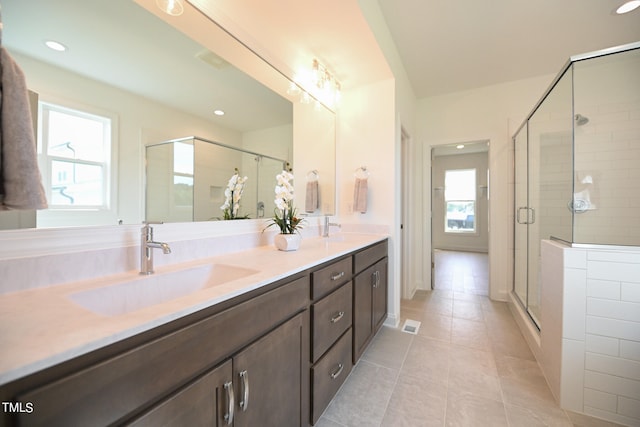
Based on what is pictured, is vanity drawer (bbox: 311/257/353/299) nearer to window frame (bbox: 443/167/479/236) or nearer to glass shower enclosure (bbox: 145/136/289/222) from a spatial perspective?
glass shower enclosure (bbox: 145/136/289/222)

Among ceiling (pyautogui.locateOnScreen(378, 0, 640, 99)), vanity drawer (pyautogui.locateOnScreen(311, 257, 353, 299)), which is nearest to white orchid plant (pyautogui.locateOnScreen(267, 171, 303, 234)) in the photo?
vanity drawer (pyautogui.locateOnScreen(311, 257, 353, 299))

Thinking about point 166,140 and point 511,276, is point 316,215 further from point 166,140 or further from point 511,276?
point 511,276

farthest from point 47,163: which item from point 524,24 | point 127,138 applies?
point 524,24

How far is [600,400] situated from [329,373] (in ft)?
4.83

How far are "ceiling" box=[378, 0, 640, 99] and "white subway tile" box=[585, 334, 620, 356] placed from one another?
93.1 inches

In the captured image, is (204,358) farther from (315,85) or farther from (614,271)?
(315,85)

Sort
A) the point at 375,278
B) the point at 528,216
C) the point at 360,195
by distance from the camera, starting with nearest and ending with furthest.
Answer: the point at 375,278 < the point at 360,195 < the point at 528,216

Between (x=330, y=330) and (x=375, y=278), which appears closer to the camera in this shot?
(x=330, y=330)

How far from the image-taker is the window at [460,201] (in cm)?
649

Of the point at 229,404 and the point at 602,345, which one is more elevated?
the point at 229,404

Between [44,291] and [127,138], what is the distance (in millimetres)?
608

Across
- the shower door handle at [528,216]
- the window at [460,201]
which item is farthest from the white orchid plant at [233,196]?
the window at [460,201]

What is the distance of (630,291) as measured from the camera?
1.33 meters

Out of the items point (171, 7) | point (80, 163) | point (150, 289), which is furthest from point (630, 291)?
point (171, 7)
